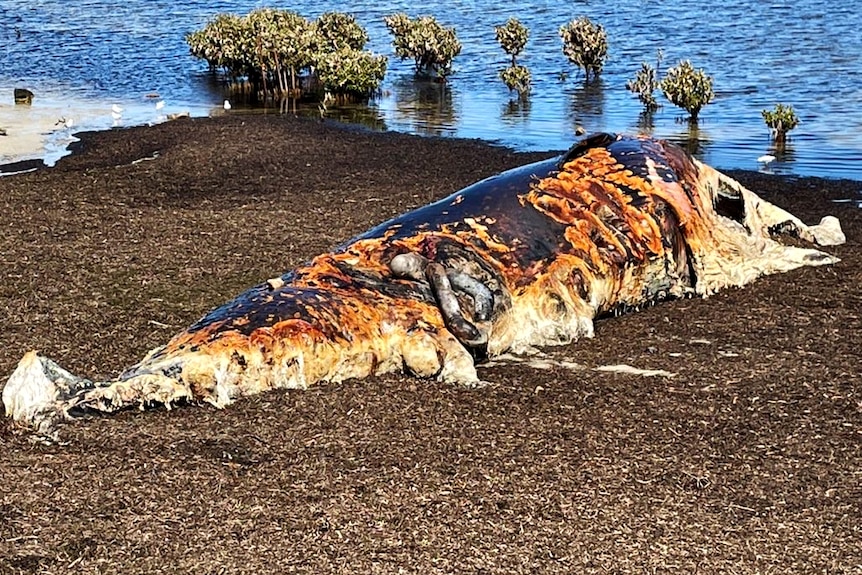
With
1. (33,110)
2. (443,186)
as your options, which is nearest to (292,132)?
(443,186)

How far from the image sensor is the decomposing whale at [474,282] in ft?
21.9

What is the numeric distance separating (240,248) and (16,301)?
7.31ft

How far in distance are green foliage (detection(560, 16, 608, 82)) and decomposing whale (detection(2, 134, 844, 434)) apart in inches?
650

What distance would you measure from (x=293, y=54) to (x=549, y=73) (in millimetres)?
5708

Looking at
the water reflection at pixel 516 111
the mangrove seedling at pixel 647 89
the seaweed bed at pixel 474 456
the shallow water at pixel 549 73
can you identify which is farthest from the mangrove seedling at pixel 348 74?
the seaweed bed at pixel 474 456

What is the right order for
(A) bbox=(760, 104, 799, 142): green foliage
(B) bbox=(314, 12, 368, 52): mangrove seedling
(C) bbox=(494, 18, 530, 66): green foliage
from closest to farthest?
(A) bbox=(760, 104, 799, 142): green foliage < (B) bbox=(314, 12, 368, 52): mangrove seedling < (C) bbox=(494, 18, 530, 66): green foliage

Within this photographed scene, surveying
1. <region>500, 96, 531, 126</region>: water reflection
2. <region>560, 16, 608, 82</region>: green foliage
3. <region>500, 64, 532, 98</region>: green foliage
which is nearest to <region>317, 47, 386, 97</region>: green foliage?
<region>500, 64, 532, 98</region>: green foliage

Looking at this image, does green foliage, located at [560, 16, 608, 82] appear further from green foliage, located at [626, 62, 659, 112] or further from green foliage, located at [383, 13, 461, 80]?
green foliage, located at [626, 62, 659, 112]

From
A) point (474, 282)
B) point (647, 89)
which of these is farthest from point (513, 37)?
point (474, 282)

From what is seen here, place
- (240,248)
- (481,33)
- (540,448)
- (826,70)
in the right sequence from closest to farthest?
(540,448) → (240,248) → (826,70) → (481,33)

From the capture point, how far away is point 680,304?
29.2 ft

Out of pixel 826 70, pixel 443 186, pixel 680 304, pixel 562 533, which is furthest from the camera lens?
pixel 826 70

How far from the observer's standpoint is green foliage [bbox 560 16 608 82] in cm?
2642

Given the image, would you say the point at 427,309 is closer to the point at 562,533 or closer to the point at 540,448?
the point at 540,448
